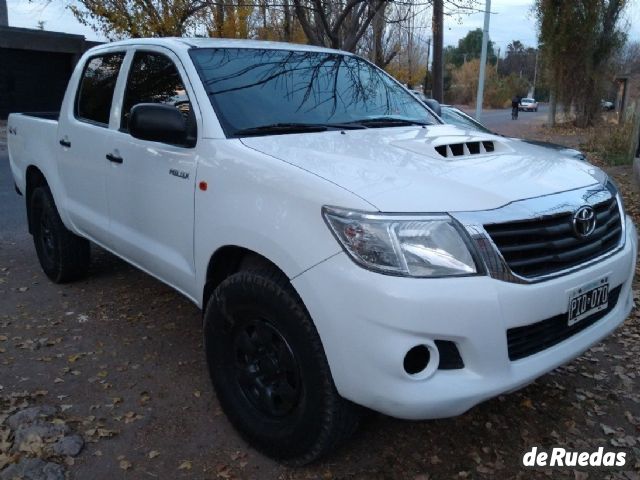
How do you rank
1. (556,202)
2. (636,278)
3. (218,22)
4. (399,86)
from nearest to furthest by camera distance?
(556,202)
(399,86)
(636,278)
(218,22)

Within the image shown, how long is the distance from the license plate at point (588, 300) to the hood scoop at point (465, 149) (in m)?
0.83

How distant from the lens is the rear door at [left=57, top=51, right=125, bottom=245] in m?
4.09

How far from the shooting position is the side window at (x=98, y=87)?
4199 mm

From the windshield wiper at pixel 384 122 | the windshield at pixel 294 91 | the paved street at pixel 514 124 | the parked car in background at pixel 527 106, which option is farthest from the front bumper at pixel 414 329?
the parked car in background at pixel 527 106

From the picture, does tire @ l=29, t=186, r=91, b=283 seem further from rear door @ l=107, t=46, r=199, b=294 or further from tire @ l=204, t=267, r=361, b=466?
tire @ l=204, t=267, r=361, b=466

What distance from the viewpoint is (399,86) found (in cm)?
428

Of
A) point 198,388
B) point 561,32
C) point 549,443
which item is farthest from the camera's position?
point 561,32

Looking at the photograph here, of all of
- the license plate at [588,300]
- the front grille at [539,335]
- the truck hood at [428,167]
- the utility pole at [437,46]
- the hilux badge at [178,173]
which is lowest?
the front grille at [539,335]

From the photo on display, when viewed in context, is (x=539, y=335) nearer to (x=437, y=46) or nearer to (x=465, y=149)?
(x=465, y=149)

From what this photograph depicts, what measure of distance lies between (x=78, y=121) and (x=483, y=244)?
11.1 ft

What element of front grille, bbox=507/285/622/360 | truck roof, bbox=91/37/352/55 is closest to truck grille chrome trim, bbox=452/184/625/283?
front grille, bbox=507/285/622/360

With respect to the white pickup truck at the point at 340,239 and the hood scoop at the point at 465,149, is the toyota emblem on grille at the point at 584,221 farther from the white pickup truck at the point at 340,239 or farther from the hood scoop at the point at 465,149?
the hood scoop at the point at 465,149

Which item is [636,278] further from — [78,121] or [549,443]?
[78,121]

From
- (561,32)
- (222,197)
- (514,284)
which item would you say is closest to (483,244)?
(514,284)
